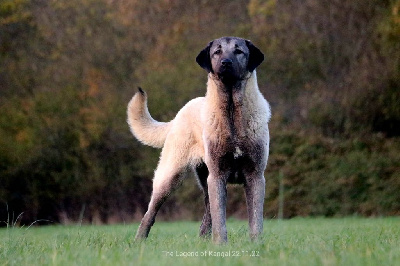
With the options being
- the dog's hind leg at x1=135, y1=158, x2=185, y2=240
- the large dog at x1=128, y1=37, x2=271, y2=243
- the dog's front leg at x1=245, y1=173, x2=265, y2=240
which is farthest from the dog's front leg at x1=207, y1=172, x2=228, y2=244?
the dog's hind leg at x1=135, y1=158, x2=185, y2=240

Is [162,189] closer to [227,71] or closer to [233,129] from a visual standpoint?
[233,129]

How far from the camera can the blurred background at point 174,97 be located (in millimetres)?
17062

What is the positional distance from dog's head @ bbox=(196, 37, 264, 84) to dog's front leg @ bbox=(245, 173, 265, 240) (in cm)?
93

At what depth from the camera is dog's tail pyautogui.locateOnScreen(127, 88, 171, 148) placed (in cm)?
859

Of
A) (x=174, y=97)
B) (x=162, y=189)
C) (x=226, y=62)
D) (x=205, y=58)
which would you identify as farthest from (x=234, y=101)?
(x=174, y=97)

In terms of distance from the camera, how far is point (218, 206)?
6754 millimetres

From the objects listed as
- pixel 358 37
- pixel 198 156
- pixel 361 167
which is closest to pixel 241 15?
pixel 358 37

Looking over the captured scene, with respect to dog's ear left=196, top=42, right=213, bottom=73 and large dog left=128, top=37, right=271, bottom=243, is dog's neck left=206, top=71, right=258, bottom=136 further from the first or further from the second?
dog's ear left=196, top=42, right=213, bottom=73

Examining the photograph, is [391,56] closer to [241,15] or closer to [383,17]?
[383,17]

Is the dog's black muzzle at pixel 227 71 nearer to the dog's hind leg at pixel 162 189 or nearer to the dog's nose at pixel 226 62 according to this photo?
Result: the dog's nose at pixel 226 62

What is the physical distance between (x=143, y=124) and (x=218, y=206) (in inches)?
87.6

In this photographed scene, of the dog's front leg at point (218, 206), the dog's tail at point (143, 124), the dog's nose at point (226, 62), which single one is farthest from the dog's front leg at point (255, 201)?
the dog's tail at point (143, 124)

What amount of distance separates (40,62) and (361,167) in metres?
10.5

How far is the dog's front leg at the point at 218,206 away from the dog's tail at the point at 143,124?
181 centimetres
